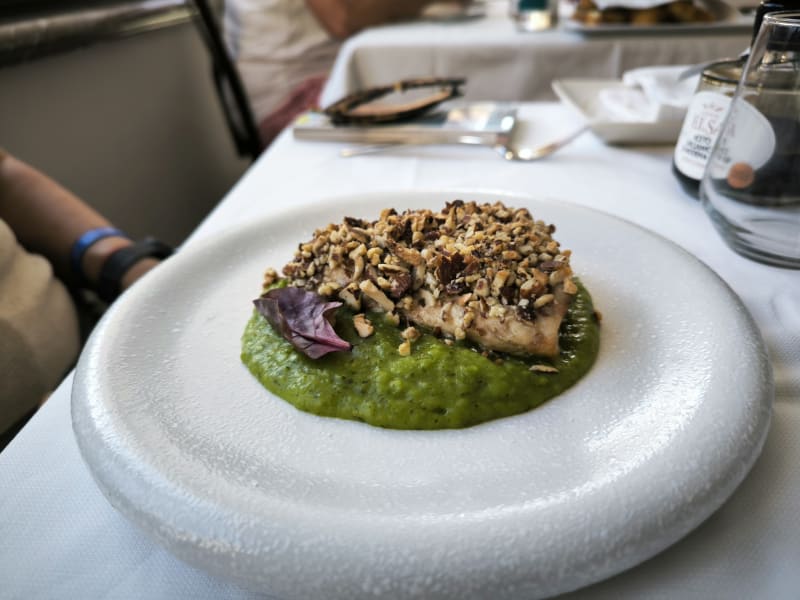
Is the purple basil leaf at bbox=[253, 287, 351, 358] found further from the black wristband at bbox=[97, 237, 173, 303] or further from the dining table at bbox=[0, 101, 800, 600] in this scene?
the black wristband at bbox=[97, 237, 173, 303]

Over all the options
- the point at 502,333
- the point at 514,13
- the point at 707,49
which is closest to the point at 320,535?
the point at 502,333

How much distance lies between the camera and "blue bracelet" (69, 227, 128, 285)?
146 cm

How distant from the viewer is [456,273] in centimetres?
79

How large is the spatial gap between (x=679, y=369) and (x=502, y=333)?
0.21 metres

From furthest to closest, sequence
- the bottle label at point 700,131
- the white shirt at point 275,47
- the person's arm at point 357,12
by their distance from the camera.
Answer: the white shirt at point 275,47, the person's arm at point 357,12, the bottle label at point 700,131

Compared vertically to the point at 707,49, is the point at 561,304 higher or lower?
higher

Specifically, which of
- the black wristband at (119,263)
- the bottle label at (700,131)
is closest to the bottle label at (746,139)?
the bottle label at (700,131)

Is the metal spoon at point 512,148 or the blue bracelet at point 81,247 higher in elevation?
the metal spoon at point 512,148

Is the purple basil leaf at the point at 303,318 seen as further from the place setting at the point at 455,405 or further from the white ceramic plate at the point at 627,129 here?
the white ceramic plate at the point at 627,129

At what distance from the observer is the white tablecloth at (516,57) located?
2.24 m

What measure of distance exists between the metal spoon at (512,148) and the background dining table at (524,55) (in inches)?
28.5

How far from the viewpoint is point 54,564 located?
54 cm

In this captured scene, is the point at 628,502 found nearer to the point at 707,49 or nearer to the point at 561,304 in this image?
the point at 561,304

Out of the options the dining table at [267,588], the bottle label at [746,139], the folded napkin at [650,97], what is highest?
the bottle label at [746,139]
